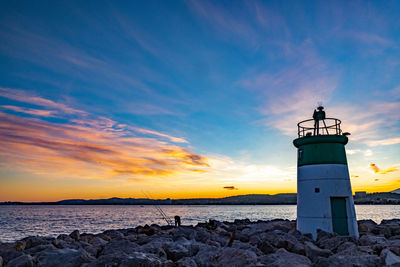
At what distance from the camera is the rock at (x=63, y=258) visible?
644cm

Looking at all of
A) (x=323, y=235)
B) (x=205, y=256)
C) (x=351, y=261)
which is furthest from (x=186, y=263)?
(x=323, y=235)

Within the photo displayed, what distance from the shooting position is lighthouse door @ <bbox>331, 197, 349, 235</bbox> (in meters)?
10.1

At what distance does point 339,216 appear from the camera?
10.2 metres

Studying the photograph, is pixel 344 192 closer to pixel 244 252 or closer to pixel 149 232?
pixel 244 252

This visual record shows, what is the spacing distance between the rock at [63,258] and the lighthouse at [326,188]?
7.19 metres

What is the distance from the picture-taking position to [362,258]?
20.6 feet

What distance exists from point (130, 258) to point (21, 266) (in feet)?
7.64

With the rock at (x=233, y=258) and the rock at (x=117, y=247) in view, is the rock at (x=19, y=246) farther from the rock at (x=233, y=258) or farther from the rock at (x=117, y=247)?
the rock at (x=233, y=258)

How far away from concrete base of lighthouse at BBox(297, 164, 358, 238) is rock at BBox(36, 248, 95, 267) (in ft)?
23.6

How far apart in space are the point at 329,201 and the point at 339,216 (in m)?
0.63

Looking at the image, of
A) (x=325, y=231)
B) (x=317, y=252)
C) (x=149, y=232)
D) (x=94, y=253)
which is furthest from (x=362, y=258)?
(x=149, y=232)

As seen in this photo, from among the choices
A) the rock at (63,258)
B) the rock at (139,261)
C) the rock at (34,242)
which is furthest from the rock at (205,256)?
the rock at (34,242)

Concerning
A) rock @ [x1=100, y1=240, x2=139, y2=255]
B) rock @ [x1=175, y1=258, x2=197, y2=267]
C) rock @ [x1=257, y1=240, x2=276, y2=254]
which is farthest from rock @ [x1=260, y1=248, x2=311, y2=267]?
rock @ [x1=100, y1=240, x2=139, y2=255]

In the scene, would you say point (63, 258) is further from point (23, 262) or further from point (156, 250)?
point (156, 250)
